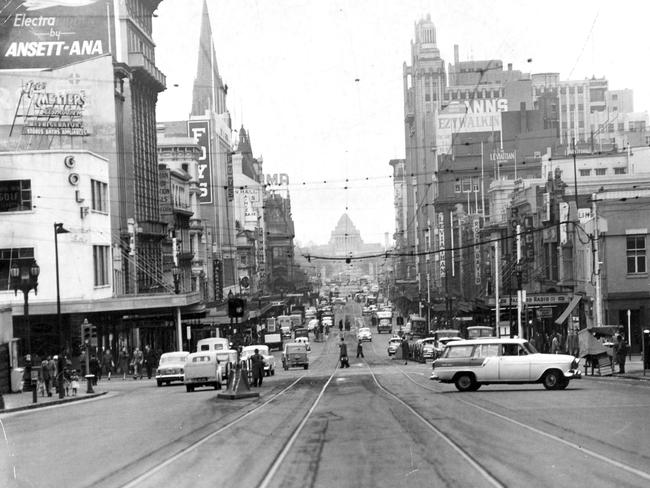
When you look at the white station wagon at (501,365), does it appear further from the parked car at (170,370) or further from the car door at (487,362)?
the parked car at (170,370)

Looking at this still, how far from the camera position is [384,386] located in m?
38.9

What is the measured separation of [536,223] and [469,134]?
92812 mm

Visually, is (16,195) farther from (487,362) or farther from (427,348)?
(487,362)

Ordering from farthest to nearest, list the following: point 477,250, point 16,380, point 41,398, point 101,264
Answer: point 477,250 < point 101,264 < point 16,380 < point 41,398

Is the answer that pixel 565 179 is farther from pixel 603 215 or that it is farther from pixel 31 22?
pixel 31 22

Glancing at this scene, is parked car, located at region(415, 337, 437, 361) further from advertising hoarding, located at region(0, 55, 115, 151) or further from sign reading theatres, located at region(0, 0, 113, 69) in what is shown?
sign reading theatres, located at region(0, 0, 113, 69)

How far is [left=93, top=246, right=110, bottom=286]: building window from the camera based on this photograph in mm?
69125

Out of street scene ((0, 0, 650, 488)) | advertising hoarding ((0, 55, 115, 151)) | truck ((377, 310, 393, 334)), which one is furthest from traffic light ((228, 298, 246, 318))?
truck ((377, 310, 393, 334))

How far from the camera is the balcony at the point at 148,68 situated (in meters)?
101

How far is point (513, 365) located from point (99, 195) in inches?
1748

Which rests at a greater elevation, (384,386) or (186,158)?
(186,158)

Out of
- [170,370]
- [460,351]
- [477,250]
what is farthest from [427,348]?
[460,351]

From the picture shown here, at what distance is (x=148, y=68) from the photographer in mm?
105312

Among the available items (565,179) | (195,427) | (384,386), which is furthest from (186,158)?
(195,427)
